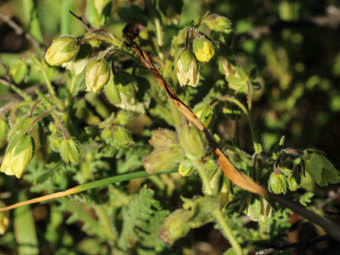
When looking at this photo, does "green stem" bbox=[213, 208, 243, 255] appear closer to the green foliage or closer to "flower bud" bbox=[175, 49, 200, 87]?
the green foliage

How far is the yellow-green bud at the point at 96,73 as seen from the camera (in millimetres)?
1688

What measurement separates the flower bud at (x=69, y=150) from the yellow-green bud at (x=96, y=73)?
0.26 m

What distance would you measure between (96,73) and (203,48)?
0.46 m

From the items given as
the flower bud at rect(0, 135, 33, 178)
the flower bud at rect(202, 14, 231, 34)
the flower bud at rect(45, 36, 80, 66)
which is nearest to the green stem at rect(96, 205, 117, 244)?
the flower bud at rect(0, 135, 33, 178)

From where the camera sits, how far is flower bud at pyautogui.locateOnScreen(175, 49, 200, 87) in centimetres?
167

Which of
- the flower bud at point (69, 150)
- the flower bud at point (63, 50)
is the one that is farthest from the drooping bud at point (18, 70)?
the flower bud at point (69, 150)

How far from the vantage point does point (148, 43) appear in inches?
83.1

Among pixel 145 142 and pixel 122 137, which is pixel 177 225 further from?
pixel 145 142

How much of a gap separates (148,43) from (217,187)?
0.92 m

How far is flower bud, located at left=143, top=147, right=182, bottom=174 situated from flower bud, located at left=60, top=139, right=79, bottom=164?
0.34 metres

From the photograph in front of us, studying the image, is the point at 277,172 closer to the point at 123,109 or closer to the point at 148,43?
the point at 123,109

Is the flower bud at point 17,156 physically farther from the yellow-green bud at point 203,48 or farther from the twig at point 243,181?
the yellow-green bud at point 203,48

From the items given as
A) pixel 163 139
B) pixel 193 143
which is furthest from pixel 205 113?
pixel 193 143

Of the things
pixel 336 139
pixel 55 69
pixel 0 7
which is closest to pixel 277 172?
pixel 55 69
